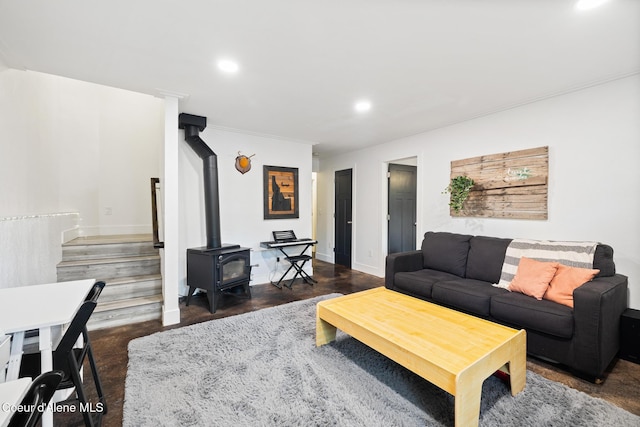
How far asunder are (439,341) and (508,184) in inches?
92.4

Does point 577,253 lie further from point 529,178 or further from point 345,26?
point 345,26

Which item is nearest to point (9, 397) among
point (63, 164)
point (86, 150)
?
point (63, 164)

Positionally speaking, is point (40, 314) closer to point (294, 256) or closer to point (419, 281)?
point (419, 281)

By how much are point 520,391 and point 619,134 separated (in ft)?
7.91

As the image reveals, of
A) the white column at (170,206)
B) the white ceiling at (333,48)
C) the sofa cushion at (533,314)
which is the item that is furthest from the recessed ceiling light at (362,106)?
the sofa cushion at (533,314)

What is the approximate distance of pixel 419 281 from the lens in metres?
3.06

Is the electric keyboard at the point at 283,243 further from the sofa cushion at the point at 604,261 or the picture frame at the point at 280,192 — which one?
the sofa cushion at the point at 604,261

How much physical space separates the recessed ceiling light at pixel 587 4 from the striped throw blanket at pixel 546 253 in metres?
1.90

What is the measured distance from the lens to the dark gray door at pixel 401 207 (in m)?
4.98

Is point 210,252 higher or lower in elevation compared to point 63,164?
lower

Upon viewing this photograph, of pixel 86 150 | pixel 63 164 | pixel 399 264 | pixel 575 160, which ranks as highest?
pixel 86 150

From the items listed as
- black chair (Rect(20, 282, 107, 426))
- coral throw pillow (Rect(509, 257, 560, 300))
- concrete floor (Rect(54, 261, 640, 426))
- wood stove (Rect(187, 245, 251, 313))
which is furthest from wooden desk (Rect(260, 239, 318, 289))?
black chair (Rect(20, 282, 107, 426))

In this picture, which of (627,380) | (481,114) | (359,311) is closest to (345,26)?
(359,311)

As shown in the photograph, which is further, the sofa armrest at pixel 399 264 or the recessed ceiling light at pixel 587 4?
the sofa armrest at pixel 399 264
